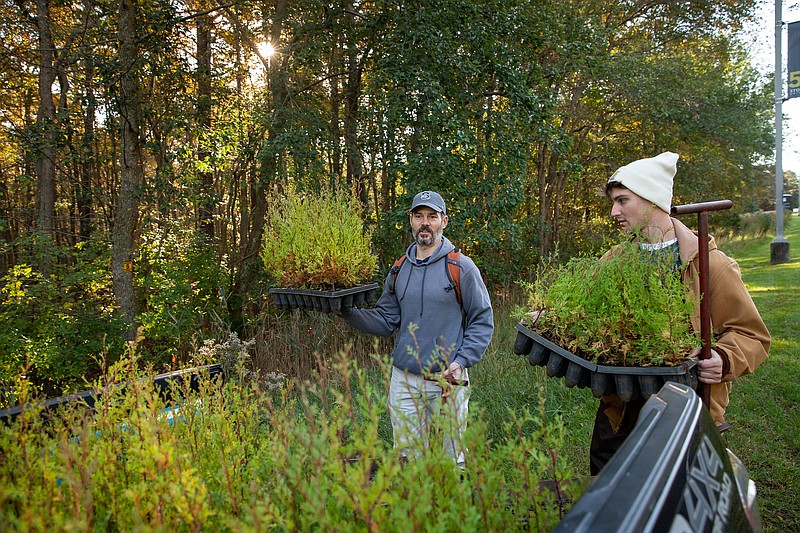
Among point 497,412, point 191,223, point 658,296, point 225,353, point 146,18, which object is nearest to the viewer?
point 658,296

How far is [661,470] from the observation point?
1126 mm

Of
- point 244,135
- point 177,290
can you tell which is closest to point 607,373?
point 244,135

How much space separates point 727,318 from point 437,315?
1.53m

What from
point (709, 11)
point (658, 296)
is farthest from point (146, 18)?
point (709, 11)

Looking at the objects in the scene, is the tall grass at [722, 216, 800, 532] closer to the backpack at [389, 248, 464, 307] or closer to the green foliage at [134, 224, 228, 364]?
the backpack at [389, 248, 464, 307]

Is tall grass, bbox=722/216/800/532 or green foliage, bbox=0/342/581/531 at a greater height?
green foliage, bbox=0/342/581/531

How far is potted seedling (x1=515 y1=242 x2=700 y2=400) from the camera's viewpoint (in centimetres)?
185

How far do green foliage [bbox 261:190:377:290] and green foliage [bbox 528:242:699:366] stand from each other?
1.38m

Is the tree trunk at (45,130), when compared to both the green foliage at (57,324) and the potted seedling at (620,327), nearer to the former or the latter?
the green foliage at (57,324)

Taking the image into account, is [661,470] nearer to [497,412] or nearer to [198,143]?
[497,412]

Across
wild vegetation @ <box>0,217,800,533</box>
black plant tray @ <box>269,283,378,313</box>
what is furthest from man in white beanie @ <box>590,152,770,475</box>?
black plant tray @ <box>269,283,378,313</box>

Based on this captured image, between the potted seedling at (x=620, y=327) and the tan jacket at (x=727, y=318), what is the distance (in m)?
0.16

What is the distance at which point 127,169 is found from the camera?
7.42m

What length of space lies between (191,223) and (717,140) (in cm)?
1327
